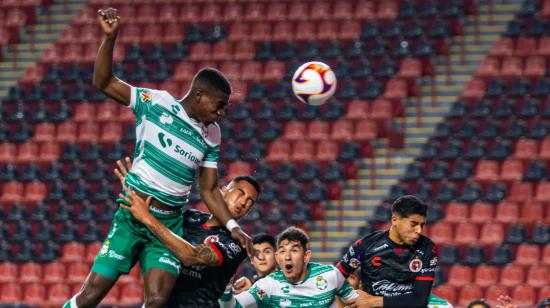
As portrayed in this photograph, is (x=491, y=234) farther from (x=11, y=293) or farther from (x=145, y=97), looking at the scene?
(x=145, y=97)

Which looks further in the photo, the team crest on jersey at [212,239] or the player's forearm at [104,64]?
the team crest on jersey at [212,239]

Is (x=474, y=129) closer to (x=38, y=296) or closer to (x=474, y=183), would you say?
(x=474, y=183)

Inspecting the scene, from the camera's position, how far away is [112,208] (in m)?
18.5

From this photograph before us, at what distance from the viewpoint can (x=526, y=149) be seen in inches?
709

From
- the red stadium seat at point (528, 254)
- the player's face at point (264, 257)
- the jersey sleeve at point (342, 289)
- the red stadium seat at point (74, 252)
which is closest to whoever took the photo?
the jersey sleeve at point (342, 289)

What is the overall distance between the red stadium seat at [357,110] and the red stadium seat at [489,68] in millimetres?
2028

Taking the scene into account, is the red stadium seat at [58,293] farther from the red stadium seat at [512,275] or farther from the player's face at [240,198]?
the player's face at [240,198]

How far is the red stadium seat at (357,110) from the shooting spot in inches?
759

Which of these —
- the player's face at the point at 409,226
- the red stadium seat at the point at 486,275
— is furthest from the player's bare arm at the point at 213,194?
the red stadium seat at the point at 486,275

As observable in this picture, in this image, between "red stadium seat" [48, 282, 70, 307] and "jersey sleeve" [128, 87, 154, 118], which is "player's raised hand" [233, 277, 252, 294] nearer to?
"jersey sleeve" [128, 87, 154, 118]

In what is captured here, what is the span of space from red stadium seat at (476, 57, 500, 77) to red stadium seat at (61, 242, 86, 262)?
713 centimetres

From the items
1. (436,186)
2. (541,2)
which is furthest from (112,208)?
(541,2)

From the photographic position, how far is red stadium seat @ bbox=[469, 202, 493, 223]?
56.7 feet

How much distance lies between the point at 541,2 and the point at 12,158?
9.48 meters
